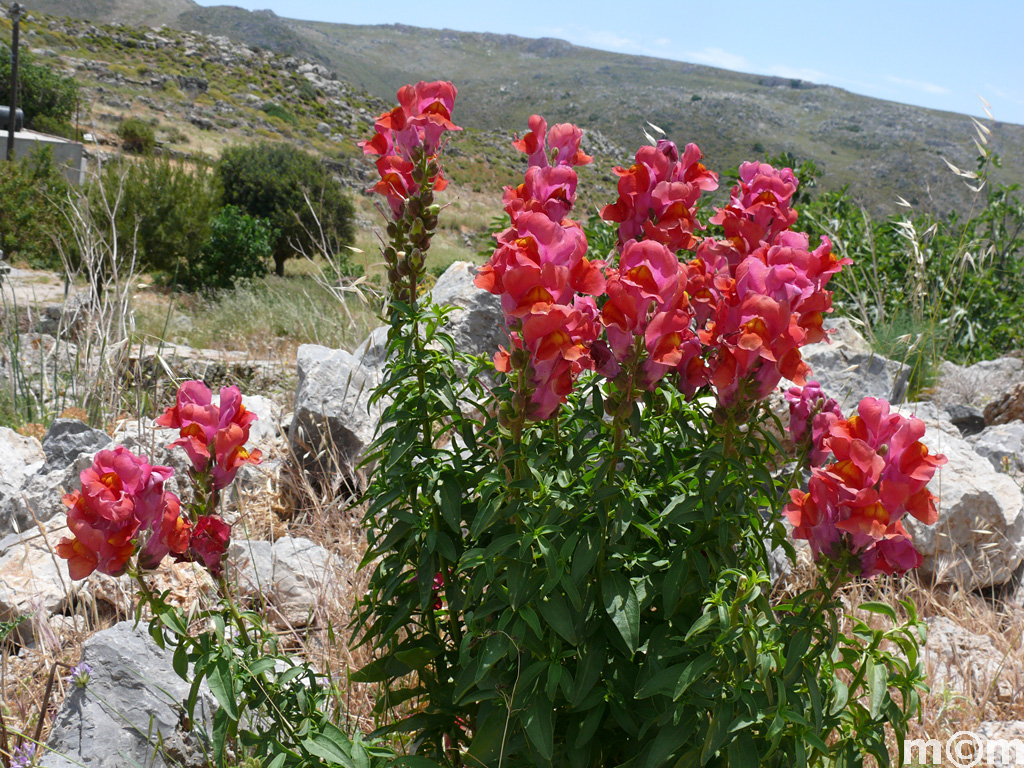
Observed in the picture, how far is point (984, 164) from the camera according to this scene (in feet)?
14.9

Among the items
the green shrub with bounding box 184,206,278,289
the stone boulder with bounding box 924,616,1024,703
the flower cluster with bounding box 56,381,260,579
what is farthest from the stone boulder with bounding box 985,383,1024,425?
the green shrub with bounding box 184,206,278,289

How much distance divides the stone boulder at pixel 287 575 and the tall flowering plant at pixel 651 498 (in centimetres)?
131

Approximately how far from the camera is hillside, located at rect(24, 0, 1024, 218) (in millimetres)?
59594

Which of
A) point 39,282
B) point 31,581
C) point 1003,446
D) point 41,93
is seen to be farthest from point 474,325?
point 41,93

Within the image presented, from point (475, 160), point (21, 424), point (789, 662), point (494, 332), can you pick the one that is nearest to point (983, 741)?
point (789, 662)

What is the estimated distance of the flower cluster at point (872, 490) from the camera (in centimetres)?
127

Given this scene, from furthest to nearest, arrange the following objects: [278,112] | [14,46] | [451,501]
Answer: [278,112] < [14,46] < [451,501]

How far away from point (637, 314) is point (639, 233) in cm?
42

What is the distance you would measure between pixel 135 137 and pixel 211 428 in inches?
1256

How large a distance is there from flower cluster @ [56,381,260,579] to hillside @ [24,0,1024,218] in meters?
40.8

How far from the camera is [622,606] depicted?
4.54 feet

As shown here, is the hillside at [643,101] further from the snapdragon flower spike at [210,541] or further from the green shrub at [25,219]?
the snapdragon flower spike at [210,541]

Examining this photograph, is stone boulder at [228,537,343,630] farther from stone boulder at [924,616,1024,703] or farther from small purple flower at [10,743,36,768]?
stone boulder at [924,616,1024,703]

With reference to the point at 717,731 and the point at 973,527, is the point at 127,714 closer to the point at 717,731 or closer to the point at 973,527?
the point at 717,731
